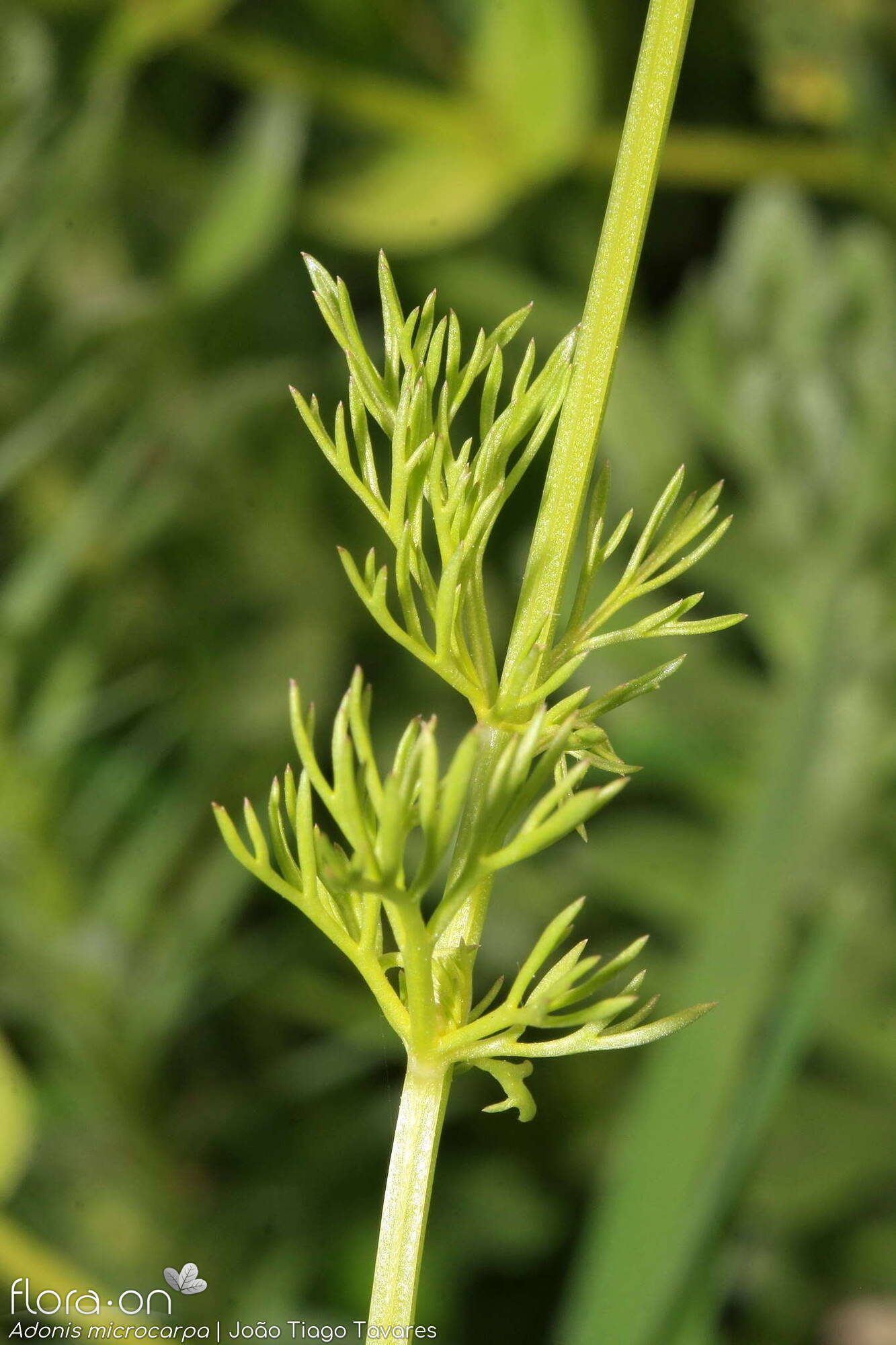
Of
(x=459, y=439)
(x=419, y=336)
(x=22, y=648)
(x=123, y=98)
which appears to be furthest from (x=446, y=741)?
(x=419, y=336)

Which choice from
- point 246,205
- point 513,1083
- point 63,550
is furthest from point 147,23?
point 513,1083

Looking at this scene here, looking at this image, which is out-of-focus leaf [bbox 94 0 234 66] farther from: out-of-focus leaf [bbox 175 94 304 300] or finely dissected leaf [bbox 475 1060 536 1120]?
finely dissected leaf [bbox 475 1060 536 1120]

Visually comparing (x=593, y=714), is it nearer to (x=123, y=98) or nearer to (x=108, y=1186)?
(x=108, y=1186)

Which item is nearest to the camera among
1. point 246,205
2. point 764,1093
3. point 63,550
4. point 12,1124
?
point 764,1093

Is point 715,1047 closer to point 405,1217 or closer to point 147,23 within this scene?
point 405,1217

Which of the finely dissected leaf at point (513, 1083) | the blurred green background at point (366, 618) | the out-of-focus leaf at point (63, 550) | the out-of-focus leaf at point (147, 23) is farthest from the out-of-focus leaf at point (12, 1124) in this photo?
the out-of-focus leaf at point (147, 23)

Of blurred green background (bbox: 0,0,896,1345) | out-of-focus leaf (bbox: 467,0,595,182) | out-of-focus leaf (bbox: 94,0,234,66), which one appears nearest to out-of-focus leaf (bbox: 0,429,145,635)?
blurred green background (bbox: 0,0,896,1345)
